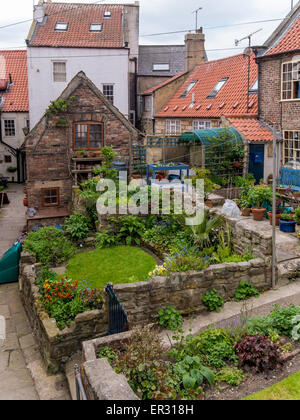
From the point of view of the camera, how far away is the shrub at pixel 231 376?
627 centimetres

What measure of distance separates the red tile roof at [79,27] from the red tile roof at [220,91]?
6.14 meters

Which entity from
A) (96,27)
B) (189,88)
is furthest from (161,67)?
(189,88)

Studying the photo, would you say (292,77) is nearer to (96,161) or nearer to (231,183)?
(231,183)

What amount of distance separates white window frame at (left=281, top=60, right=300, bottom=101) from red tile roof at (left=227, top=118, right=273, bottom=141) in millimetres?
1656

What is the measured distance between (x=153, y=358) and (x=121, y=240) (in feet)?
26.1

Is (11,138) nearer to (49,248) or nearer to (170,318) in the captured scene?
(49,248)

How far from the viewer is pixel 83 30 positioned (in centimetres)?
3142

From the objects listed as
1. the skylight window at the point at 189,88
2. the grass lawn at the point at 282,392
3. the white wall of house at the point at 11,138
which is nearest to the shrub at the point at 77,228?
the grass lawn at the point at 282,392

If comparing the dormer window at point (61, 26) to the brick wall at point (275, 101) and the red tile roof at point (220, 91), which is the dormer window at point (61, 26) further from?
the brick wall at point (275, 101)

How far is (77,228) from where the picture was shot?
15.2m

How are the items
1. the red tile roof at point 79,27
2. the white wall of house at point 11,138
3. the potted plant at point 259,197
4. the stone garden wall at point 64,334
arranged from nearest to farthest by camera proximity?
1. the stone garden wall at point 64,334
2. the potted plant at point 259,197
3. the red tile roof at point 79,27
4. the white wall of house at point 11,138

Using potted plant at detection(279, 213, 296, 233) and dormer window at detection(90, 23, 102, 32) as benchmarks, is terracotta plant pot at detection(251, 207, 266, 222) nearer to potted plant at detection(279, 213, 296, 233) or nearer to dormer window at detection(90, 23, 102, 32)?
potted plant at detection(279, 213, 296, 233)

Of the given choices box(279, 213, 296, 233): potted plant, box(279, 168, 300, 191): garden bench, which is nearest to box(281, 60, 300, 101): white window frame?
box(279, 168, 300, 191): garden bench

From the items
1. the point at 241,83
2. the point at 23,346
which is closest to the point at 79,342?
the point at 23,346
